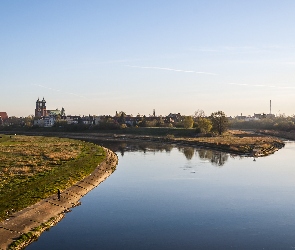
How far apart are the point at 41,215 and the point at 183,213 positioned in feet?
39.5

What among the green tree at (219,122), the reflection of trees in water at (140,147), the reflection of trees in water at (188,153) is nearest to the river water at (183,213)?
the reflection of trees in water at (188,153)

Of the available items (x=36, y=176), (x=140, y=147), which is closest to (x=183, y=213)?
(x=36, y=176)

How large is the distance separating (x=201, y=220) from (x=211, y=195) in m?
9.43

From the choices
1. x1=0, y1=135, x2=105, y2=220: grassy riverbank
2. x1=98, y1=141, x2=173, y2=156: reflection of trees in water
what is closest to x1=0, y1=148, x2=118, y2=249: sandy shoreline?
x1=0, y1=135, x2=105, y2=220: grassy riverbank

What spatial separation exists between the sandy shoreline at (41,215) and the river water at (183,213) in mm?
890

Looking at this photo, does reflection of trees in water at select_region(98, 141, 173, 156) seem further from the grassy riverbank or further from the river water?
the river water

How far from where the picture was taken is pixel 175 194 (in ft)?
133

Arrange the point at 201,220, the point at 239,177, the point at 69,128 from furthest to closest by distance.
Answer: the point at 69,128
the point at 239,177
the point at 201,220

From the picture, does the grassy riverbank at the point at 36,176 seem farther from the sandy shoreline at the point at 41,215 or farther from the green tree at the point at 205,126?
the green tree at the point at 205,126

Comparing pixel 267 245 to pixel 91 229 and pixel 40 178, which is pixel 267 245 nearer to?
pixel 91 229

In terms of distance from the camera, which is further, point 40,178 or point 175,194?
point 40,178

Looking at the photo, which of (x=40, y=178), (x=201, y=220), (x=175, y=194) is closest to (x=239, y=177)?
(x=175, y=194)

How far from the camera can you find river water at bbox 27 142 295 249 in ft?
85.6

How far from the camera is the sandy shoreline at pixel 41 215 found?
26219mm
